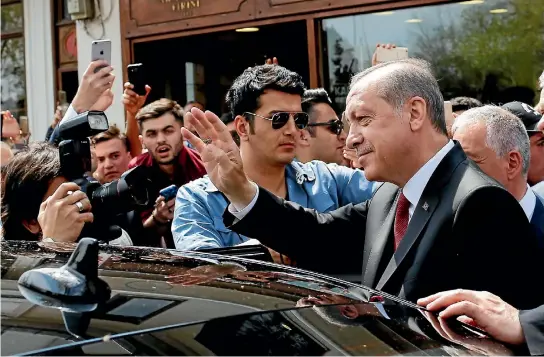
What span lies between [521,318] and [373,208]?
891 mm

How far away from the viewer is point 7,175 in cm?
371

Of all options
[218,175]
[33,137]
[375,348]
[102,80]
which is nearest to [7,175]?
[102,80]

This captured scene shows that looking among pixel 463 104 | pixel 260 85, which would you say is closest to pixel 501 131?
pixel 260 85

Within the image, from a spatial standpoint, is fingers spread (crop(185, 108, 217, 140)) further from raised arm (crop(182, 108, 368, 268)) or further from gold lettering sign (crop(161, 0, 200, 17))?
gold lettering sign (crop(161, 0, 200, 17))

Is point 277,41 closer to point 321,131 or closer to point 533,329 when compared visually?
point 321,131

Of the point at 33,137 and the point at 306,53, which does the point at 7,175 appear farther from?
the point at 33,137

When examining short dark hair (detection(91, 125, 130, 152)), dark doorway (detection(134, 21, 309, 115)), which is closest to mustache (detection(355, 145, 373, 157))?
short dark hair (detection(91, 125, 130, 152))

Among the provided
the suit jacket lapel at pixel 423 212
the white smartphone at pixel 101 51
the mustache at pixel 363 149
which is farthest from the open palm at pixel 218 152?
the white smartphone at pixel 101 51

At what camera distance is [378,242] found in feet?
9.03

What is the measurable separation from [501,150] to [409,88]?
3.57 ft

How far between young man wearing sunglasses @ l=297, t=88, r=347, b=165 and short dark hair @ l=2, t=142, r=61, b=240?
6.35ft

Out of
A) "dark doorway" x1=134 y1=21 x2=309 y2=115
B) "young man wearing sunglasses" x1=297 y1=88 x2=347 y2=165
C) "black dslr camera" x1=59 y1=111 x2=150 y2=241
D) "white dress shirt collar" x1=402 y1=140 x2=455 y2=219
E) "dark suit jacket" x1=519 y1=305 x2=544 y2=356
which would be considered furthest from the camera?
"dark doorway" x1=134 y1=21 x2=309 y2=115

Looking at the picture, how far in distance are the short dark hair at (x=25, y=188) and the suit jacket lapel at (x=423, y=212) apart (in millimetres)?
1613

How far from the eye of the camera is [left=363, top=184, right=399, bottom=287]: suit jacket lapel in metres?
2.71
